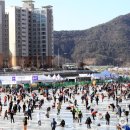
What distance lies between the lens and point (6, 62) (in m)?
127

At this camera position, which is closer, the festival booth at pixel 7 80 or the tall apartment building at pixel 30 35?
the festival booth at pixel 7 80

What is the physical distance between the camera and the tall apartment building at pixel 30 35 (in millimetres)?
132000

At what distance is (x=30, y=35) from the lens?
5497 inches

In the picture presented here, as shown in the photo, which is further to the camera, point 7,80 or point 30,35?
point 30,35

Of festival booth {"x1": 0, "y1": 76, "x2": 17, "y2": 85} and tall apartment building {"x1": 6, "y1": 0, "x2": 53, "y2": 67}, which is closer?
festival booth {"x1": 0, "y1": 76, "x2": 17, "y2": 85}

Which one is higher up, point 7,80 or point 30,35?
point 30,35

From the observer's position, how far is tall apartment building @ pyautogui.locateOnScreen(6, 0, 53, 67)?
132 metres

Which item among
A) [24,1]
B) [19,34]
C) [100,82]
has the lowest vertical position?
[100,82]

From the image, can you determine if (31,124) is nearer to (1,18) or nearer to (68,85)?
(68,85)

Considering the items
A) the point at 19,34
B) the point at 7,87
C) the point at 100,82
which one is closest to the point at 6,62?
the point at 19,34

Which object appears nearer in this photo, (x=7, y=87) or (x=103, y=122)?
(x=103, y=122)

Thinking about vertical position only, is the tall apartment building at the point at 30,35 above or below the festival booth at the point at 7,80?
above

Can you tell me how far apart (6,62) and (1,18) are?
42.4 ft

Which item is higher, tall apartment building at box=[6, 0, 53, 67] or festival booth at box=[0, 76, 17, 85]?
tall apartment building at box=[6, 0, 53, 67]
